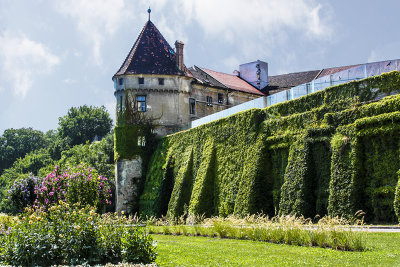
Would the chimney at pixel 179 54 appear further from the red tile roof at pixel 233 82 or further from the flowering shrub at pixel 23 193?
the flowering shrub at pixel 23 193

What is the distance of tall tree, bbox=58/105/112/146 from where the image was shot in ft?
264

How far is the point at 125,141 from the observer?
44062 millimetres

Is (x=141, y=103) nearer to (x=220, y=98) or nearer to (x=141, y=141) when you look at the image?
(x=141, y=141)

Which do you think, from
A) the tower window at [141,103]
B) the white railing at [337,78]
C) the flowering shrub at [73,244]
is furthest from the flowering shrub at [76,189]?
the flowering shrub at [73,244]

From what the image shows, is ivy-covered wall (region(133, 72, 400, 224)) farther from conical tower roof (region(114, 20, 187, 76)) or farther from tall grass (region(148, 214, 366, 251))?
conical tower roof (region(114, 20, 187, 76))

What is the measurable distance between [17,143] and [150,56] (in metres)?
57.4

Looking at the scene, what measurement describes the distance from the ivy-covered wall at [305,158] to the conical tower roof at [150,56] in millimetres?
11675

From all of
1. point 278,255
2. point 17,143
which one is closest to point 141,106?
point 278,255

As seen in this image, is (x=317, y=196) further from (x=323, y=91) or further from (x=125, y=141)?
(x=125, y=141)

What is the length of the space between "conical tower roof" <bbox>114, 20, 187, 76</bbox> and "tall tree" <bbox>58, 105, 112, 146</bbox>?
36.3m

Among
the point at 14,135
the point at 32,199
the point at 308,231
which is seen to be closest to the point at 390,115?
the point at 308,231

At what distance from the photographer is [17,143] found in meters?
93.1

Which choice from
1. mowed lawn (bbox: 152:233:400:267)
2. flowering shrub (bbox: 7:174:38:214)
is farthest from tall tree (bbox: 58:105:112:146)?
mowed lawn (bbox: 152:233:400:267)

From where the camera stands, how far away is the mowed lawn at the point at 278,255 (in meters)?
12.3
